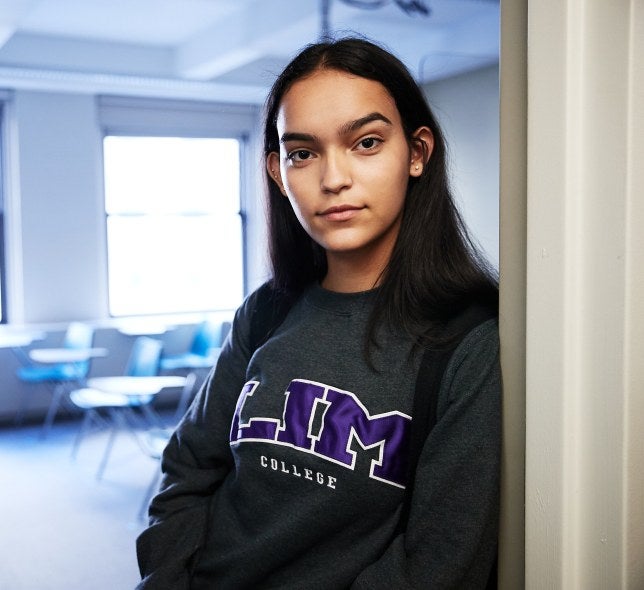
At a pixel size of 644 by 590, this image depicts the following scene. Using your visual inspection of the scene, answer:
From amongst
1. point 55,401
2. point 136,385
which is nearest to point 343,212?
point 136,385

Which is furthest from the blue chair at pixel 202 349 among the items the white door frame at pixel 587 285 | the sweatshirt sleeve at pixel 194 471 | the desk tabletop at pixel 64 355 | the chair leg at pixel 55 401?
the white door frame at pixel 587 285

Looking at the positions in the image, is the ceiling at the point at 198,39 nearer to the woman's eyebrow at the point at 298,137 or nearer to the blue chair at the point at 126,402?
the blue chair at the point at 126,402

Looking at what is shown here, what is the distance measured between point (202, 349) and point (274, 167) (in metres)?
5.38

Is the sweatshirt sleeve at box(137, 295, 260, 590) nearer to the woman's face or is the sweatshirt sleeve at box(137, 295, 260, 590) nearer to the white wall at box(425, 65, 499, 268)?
the woman's face

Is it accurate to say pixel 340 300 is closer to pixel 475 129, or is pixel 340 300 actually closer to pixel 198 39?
pixel 475 129

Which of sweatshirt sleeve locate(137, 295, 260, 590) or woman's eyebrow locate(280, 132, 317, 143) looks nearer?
woman's eyebrow locate(280, 132, 317, 143)

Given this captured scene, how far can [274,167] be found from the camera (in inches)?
56.4

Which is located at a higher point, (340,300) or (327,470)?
(340,300)

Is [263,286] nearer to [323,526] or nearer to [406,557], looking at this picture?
[323,526]

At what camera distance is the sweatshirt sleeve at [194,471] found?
4.57 ft

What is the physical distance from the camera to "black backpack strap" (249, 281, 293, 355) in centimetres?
146

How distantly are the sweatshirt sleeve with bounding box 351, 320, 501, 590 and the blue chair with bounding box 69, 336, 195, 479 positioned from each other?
395 centimetres

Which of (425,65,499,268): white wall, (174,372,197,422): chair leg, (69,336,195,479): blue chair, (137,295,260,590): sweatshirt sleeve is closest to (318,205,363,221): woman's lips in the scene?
(137,295,260,590): sweatshirt sleeve

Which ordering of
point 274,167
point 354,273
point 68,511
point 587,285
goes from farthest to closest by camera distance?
point 68,511 → point 274,167 → point 354,273 → point 587,285
